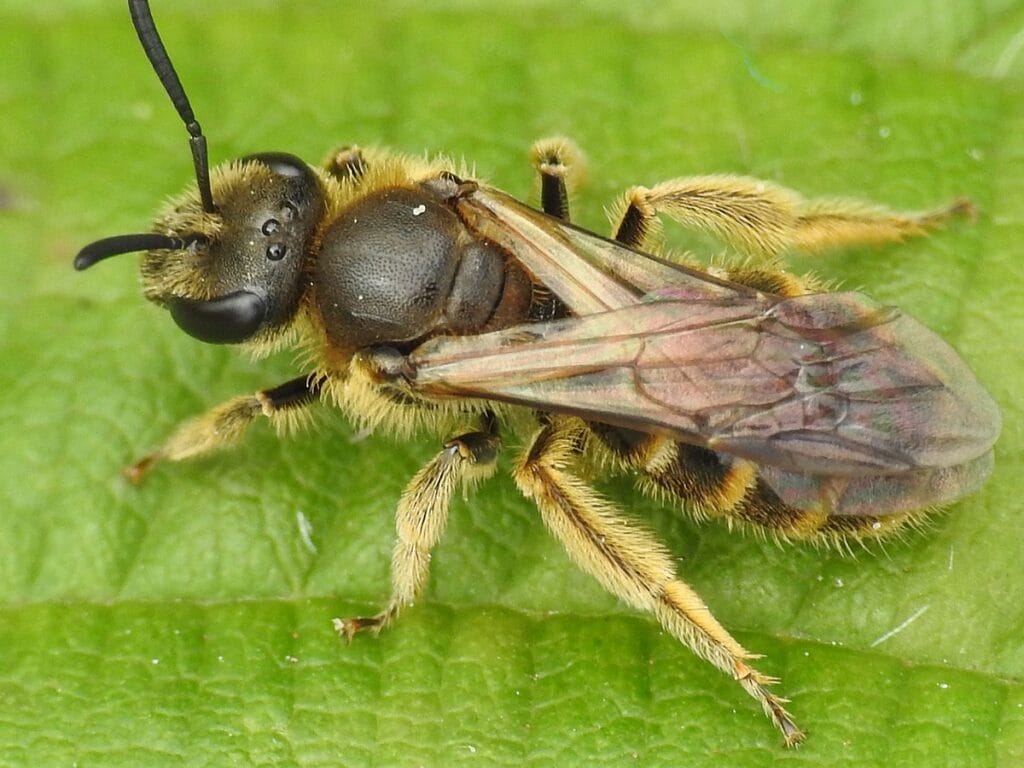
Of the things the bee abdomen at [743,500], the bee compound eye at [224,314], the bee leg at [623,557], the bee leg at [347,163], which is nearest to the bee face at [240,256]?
the bee compound eye at [224,314]

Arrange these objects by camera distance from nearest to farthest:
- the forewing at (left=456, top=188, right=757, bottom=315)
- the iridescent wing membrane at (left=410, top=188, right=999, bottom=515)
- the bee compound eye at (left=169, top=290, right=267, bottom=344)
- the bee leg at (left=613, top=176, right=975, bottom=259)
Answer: the iridescent wing membrane at (left=410, top=188, right=999, bottom=515) → the forewing at (left=456, top=188, right=757, bottom=315) → the bee compound eye at (left=169, top=290, right=267, bottom=344) → the bee leg at (left=613, top=176, right=975, bottom=259)

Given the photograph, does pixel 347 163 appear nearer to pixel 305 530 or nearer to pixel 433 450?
pixel 433 450

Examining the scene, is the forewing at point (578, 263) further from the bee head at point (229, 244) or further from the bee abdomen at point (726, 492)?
the bee head at point (229, 244)

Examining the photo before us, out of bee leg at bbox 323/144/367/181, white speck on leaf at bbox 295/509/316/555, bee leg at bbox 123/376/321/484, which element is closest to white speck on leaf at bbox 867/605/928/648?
white speck on leaf at bbox 295/509/316/555

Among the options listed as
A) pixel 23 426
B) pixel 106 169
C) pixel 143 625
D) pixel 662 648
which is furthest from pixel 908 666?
pixel 106 169

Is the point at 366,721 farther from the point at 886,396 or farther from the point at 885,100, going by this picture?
the point at 885,100

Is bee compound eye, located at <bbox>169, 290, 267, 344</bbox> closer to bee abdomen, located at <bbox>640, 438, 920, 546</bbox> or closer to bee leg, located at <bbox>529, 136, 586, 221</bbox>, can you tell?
bee leg, located at <bbox>529, 136, 586, 221</bbox>

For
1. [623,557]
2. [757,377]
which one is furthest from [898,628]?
[757,377]
